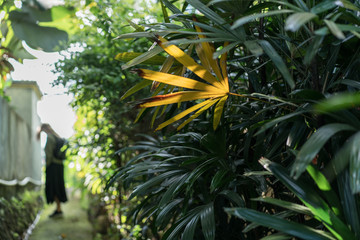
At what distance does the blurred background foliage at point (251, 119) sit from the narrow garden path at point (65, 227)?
1888 millimetres

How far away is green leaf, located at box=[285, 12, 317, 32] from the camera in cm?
102

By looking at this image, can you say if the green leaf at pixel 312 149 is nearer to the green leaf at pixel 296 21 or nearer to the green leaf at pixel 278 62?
the green leaf at pixel 278 62

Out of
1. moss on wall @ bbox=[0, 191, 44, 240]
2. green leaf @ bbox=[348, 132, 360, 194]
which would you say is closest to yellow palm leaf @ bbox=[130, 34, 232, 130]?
green leaf @ bbox=[348, 132, 360, 194]

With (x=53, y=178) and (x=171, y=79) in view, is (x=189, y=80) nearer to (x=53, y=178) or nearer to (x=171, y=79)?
(x=171, y=79)

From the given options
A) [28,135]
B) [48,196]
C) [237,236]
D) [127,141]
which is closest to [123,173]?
[237,236]

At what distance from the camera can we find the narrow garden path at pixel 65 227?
5.23 metres

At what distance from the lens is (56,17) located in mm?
696

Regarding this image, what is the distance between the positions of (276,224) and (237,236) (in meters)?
1.03

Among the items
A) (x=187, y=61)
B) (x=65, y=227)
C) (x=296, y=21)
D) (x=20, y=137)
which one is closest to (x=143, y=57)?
(x=187, y=61)

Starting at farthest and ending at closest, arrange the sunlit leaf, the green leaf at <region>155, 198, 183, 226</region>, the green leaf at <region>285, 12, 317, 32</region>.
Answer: the green leaf at <region>155, 198, 183, 226</region>
the sunlit leaf
the green leaf at <region>285, 12, 317, 32</region>

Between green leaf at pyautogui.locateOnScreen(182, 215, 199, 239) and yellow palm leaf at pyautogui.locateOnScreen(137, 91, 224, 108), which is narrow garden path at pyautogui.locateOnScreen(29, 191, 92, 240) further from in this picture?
yellow palm leaf at pyautogui.locateOnScreen(137, 91, 224, 108)

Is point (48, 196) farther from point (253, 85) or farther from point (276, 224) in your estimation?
point (276, 224)

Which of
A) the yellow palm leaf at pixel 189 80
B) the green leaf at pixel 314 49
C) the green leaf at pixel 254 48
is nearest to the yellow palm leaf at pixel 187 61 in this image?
the yellow palm leaf at pixel 189 80

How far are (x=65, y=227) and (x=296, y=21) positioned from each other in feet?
17.5
